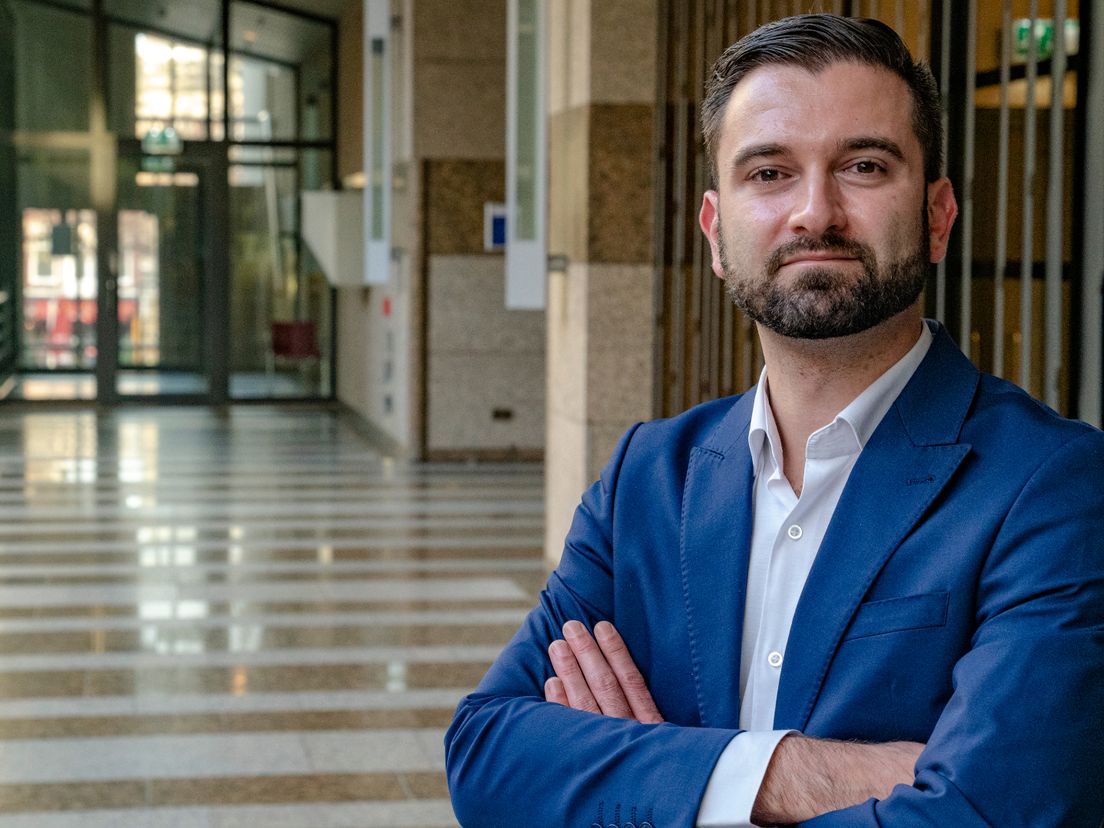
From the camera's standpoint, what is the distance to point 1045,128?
370 cm

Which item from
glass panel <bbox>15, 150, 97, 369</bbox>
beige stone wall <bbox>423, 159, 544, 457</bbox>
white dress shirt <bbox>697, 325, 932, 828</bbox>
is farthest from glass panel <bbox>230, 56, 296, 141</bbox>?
Result: white dress shirt <bbox>697, 325, 932, 828</bbox>

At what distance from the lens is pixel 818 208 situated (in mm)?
1501

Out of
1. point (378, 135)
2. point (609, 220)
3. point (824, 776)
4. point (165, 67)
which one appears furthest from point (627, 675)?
point (165, 67)

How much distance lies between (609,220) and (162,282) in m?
12.8

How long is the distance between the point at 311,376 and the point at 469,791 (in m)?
17.1

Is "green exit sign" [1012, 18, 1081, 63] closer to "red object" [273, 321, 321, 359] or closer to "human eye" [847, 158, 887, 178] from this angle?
"human eye" [847, 158, 887, 178]

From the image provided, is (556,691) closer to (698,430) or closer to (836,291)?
(698,430)

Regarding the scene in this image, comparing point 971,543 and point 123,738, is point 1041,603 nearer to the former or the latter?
point 971,543

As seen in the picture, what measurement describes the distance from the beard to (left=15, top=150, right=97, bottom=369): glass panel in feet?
56.5

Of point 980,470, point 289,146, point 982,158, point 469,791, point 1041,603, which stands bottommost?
point 469,791

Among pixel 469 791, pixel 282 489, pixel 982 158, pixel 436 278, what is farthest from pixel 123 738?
pixel 436 278

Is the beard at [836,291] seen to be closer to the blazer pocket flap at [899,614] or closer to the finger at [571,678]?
the blazer pocket flap at [899,614]

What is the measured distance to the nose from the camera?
59.2 inches

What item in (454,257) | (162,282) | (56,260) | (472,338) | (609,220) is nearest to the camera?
(609,220)
